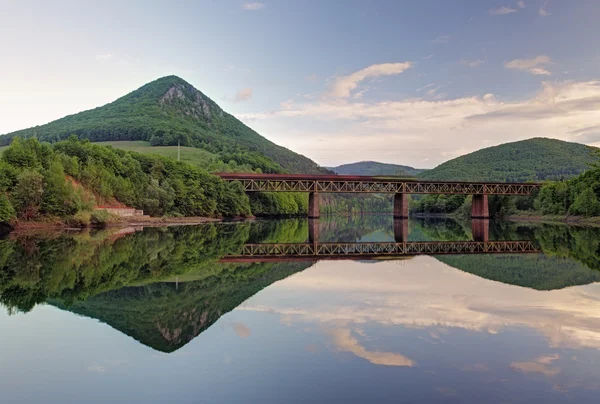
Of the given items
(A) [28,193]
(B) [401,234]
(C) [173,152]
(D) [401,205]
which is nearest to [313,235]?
(B) [401,234]

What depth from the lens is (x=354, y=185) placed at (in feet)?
371

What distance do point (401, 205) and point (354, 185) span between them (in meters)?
18.2

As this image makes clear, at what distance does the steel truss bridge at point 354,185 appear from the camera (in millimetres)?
110812

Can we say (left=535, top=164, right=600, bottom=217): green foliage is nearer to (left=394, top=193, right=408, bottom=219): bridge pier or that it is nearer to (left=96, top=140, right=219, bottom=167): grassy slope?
(left=394, top=193, right=408, bottom=219): bridge pier

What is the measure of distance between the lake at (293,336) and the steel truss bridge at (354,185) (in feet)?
277

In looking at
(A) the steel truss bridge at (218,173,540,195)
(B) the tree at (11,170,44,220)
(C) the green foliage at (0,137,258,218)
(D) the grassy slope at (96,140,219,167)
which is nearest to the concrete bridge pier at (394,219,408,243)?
(A) the steel truss bridge at (218,173,540,195)

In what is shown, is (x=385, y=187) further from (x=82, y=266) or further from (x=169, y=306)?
(x=169, y=306)

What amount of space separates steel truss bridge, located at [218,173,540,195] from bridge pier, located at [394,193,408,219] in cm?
355

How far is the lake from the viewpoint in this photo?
30.6 feet

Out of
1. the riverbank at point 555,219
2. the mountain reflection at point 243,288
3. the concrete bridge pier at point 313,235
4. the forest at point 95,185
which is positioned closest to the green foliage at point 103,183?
the forest at point 95,185

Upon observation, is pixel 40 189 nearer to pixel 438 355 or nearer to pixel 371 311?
pixel 371 311

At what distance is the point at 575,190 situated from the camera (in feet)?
335

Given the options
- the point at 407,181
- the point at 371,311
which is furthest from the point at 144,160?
the point at 371,311

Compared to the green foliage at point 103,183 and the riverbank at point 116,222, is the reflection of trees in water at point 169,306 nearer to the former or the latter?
the riverbank at point 116,222
